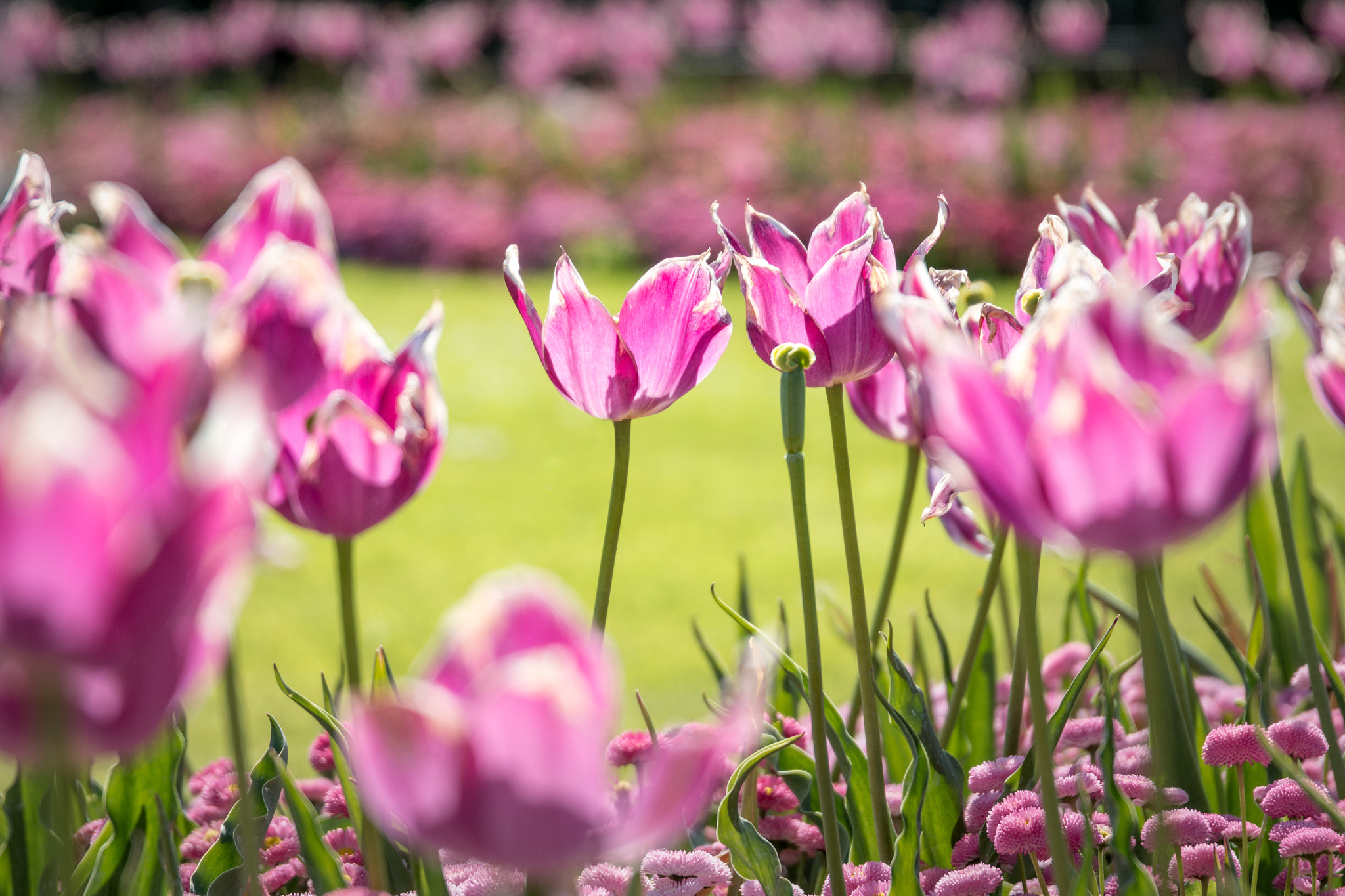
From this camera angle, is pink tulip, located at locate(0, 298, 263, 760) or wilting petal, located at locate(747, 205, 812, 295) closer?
pink tulip, located at locate(0, 298, 263, 760)

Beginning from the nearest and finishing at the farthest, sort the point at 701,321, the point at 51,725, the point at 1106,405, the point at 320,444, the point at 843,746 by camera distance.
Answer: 1. the point at 51,725
2. the point at 1106,405
3. the point at 320,444
4. the point at 701,321
5. the point at 843,746

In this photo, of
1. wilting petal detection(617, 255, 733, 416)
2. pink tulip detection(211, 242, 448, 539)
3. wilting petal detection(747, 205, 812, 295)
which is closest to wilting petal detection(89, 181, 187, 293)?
pink tulip detection(211, 242, 448, 539)

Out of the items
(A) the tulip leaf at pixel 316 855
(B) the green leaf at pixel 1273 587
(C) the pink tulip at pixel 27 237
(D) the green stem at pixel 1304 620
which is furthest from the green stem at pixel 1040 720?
(B) the green leaf at pixel 1273 587

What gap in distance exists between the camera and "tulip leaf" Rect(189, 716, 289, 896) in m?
1.10

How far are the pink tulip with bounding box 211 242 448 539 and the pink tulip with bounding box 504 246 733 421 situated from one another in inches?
4.5

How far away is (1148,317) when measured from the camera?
67 cm

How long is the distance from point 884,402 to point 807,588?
0.38 meters

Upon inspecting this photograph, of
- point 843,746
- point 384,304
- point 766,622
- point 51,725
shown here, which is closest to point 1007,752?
point 843,746

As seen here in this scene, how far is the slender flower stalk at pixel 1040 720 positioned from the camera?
76 cm

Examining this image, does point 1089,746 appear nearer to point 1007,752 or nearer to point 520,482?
point 1007,752

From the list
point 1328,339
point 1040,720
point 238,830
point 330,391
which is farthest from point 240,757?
point 1328,339

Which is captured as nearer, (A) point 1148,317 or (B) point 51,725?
(B) point 51,725

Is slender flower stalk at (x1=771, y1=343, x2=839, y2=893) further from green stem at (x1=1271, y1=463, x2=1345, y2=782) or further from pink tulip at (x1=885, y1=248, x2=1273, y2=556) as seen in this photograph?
green stem at (x1=1271, y1=463, x2=1345, y2=782)

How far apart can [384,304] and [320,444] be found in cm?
743
